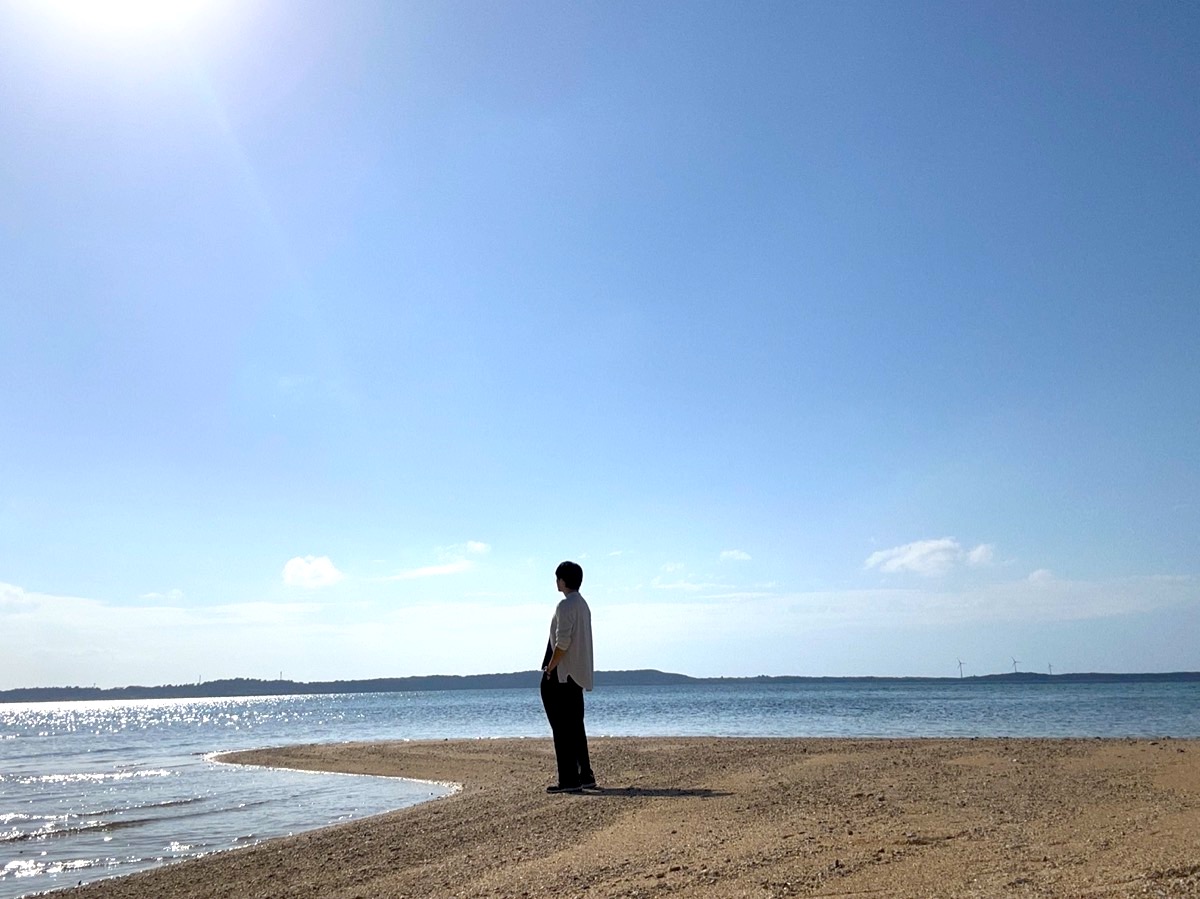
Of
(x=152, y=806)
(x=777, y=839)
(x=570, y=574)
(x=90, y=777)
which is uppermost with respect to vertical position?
(x=570, y=574)

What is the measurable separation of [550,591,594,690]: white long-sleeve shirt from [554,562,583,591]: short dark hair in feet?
0.61

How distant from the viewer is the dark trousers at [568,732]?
912cm

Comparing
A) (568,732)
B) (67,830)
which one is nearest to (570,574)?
(568,732)

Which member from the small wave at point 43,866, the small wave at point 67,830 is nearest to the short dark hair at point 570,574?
the small wave at point 43,866

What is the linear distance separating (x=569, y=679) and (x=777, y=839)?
4106 millimetres

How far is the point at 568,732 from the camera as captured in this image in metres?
9.21

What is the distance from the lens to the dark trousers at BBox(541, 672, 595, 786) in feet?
29.9

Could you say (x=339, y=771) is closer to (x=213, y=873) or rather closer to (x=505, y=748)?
(x=505, y=748)

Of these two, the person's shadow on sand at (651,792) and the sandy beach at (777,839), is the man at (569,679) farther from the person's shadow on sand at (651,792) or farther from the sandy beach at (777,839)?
the sandy beach at (777,839)

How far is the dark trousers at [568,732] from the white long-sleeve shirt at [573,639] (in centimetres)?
13

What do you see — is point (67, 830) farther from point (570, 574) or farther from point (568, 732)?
point (570, 574)

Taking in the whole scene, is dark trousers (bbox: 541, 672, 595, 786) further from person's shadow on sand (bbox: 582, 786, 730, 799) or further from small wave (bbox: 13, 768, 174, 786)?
small wave (bbox: 13, 768, 174, 786)

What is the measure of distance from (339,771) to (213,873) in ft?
30.6

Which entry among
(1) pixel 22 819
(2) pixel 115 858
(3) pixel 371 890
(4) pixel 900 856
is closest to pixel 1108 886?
(4) pixel 900 856
